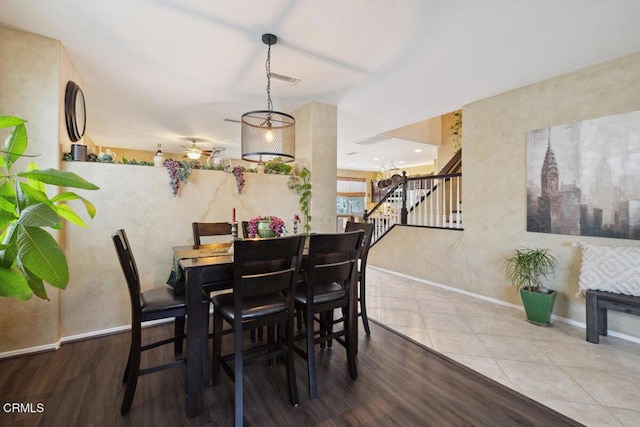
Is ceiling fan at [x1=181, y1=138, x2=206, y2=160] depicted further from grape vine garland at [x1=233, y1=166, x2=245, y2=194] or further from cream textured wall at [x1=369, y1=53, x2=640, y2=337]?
cream textured wall at [x1=369, y1=53, x2=640, y2=337]

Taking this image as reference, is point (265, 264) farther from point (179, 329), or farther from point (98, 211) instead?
point (98, 211)

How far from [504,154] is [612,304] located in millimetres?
1980

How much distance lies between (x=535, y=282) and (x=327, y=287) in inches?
104

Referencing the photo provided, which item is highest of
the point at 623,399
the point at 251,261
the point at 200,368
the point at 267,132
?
the point at 267,132

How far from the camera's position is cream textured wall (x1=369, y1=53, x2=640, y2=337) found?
2.88 metres

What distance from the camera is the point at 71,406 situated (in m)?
1.78

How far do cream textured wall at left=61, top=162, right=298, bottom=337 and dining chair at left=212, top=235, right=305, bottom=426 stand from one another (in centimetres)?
152

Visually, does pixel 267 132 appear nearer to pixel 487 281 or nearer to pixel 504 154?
pixel 504 154

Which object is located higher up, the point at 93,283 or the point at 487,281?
the point at 93,283

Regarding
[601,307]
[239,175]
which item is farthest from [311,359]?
[601,307]

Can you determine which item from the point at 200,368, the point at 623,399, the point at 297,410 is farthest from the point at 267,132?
the point at 623,399

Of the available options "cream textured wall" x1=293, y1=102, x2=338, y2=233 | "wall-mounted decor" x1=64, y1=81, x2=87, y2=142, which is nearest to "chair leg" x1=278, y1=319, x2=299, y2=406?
"cream textured wall" x1=293, y1=102, x2=338, y2=233

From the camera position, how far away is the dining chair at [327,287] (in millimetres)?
1892

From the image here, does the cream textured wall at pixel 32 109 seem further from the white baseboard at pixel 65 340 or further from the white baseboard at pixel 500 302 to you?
the white baseboard at pixel 500 302
